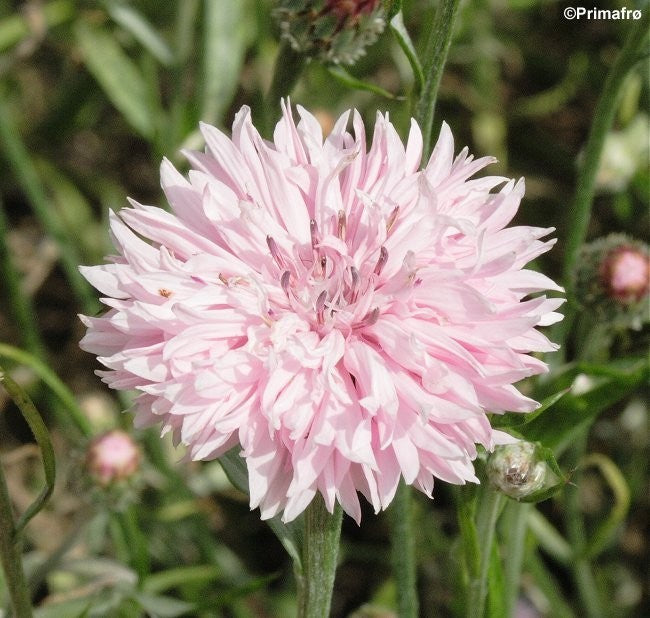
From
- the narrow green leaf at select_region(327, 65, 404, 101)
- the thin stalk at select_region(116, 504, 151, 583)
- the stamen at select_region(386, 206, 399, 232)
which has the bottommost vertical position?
the thin stalk at select_region(116, 504, 151, 583)

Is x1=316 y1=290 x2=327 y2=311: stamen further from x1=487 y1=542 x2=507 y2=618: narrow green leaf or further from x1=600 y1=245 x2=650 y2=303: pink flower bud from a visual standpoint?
x1=600 y1=245 x2=650 y2=303: pink flower bud

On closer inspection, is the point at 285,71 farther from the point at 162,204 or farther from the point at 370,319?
the point at 162,204

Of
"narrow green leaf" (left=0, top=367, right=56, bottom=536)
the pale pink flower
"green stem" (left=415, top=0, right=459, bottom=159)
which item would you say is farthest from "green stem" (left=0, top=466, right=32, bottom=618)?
"green stem" (left=415, top=0, right=459, bottom=159)

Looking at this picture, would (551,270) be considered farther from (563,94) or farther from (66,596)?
(66,596)

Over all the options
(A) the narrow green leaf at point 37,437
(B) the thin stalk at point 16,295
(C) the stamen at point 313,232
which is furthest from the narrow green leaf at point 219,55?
(A) the narrow green leaf at point 37,437

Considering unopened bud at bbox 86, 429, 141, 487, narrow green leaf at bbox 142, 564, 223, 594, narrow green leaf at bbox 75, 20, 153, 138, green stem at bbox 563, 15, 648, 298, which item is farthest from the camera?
narrow green leaf at bbox 75, 20, 153, 138

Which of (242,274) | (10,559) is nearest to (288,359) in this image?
(242,274)

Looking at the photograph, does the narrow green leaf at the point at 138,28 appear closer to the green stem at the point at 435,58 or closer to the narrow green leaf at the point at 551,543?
the green stem at the point at 435,58

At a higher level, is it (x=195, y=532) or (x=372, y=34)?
(x=372, y=34)
